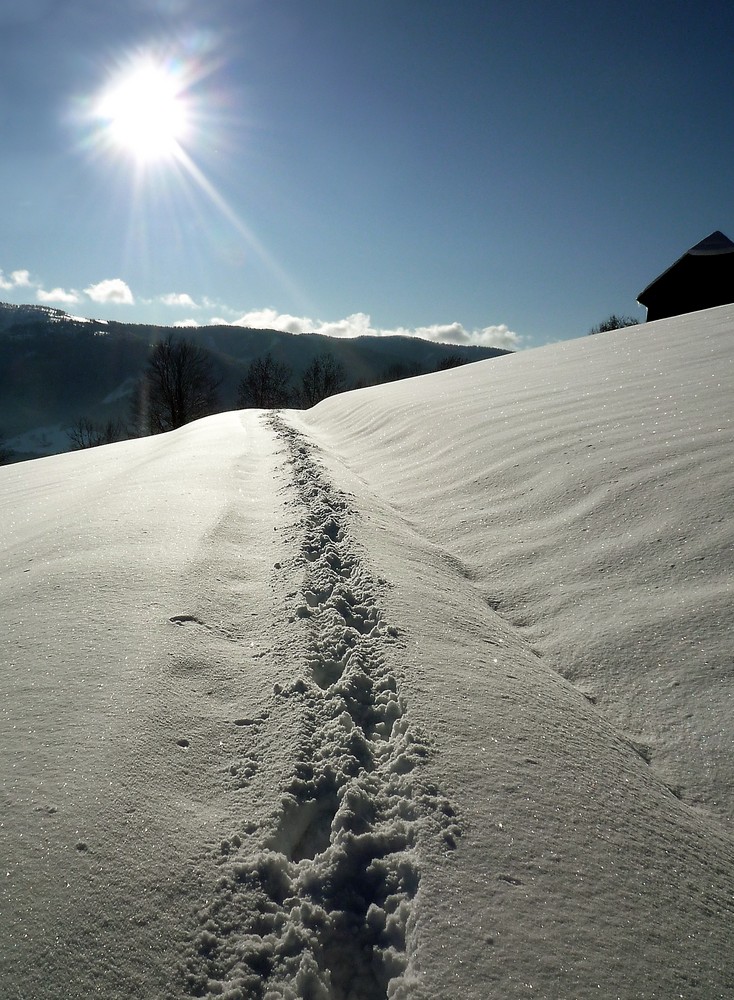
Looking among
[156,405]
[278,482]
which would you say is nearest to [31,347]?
[156,405]

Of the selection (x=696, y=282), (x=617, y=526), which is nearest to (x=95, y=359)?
(x=696, y=282)

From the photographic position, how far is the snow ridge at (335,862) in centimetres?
74

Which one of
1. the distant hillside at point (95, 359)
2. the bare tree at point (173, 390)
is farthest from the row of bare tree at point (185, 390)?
the distant hillside at point (95, 359)

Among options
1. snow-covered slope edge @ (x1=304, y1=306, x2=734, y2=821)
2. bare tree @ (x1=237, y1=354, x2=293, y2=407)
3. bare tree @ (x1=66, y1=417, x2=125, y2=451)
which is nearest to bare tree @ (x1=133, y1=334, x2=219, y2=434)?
bare tree @ (x1=66, y1=417, x2=125, y2=451)

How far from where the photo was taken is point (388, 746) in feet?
3.80

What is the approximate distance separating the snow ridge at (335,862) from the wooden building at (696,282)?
18266 millimetres

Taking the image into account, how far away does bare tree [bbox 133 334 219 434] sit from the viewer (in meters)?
30.4

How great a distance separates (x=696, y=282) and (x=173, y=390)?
27.1 m

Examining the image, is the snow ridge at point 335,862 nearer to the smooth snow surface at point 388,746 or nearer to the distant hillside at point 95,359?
the smooth snow surface at point 388,746

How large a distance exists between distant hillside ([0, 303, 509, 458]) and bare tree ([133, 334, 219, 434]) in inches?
1482

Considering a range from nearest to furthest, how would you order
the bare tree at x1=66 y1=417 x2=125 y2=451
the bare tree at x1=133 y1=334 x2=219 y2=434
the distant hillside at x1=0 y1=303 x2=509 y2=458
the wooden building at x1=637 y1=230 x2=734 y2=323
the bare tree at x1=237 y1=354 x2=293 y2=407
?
the wooden building at x1=637 y1=230 x2=734 y2=323
the bare tree at x1=133 y1=334 x2=219 y2=434
the bare tree at x1=66 y1=417 x2=125 y2=451
the bare tree at x1=237 y1=354 x2=293 y2=407
the distant hillside at x1=0 y1=303 x2=509 y2=458

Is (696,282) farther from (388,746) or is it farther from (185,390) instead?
(185,390)

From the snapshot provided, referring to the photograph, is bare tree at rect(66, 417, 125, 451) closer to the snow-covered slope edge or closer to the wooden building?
the snow-covered slope edge

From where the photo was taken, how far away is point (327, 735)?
119 cm
